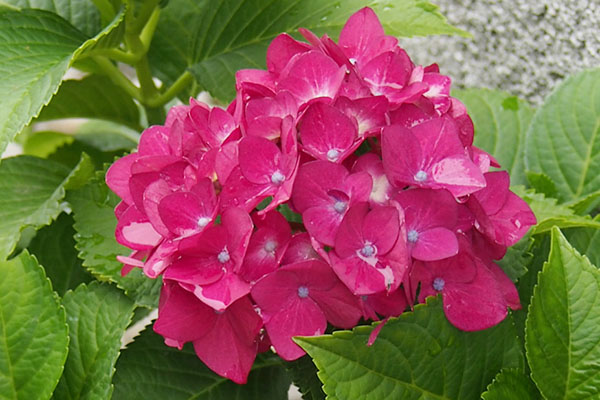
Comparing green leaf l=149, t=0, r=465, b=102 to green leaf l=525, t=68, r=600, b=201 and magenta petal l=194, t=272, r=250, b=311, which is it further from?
magenta petal l=194, t=272, r=250, b=311

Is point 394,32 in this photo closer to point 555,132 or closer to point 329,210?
point 555,132

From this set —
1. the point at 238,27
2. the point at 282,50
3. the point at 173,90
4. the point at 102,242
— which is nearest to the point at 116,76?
the point at 173,90

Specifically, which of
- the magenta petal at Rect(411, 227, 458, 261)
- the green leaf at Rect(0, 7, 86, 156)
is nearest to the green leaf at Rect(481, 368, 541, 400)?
the magenta petal at Rect(411, 227, 458, 261)

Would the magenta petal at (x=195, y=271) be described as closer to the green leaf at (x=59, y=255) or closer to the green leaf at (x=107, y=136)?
the green leaf at (x=59, y=255)

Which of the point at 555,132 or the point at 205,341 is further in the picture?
the point at 555,132

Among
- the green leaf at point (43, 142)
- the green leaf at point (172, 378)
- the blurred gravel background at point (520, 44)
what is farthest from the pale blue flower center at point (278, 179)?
the green leaf at point (43, 142)

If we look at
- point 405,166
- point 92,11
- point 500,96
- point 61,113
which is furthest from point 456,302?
point 61,113
